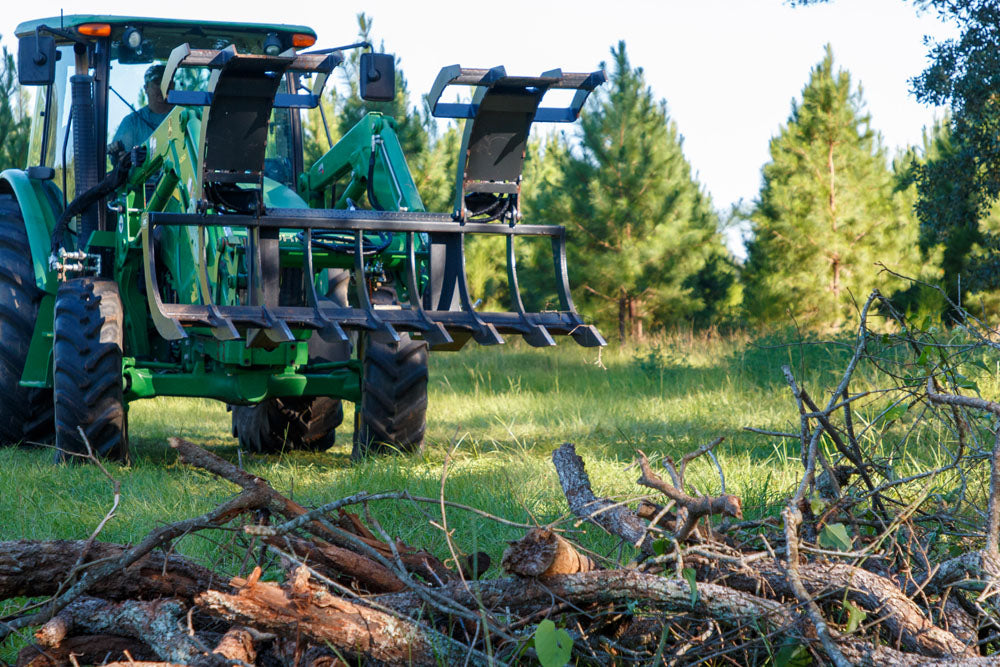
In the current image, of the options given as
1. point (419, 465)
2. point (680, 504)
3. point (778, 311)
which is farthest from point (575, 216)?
point (680, 504)

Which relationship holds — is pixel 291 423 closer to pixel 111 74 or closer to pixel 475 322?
pixel 111 74

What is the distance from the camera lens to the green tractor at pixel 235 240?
4.61 meters

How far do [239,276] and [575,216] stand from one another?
1354 cm

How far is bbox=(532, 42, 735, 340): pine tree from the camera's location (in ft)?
59.6

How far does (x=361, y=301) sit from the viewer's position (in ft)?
15.4

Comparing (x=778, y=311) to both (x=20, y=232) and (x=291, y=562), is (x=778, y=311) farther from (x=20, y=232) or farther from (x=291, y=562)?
(x=291, y=562)

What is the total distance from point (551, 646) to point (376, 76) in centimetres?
386

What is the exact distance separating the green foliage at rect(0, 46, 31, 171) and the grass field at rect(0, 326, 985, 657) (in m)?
12.2

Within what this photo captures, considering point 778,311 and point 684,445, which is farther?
point 778,311

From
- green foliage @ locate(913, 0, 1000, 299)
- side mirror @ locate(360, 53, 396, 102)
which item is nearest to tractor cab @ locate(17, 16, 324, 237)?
side mirror @ locate(360, 53, 396, 102)

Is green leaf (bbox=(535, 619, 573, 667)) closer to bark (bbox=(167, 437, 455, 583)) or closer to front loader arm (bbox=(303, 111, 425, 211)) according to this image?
bark (bbox=(167, 437, 455, 583))

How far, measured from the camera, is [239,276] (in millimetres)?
5098

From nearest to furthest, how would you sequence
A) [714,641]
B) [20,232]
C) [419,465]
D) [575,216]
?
[714,641]
[419,465]
[20,232]
[575,216]

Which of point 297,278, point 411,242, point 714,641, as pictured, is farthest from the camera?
point 297,278
